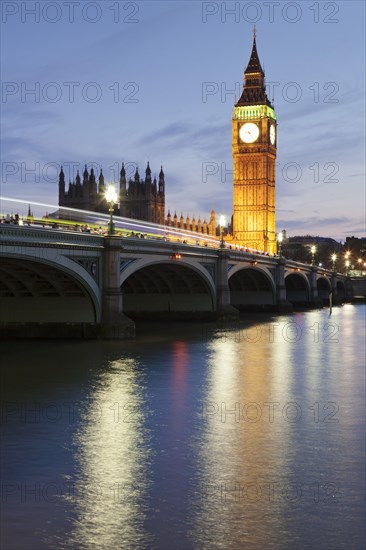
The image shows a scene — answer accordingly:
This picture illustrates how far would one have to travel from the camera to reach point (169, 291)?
69000 mm

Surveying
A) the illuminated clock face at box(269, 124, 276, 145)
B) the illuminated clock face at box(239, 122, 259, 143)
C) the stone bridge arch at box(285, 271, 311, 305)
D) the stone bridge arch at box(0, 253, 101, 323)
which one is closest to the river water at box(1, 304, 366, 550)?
the stone bridge arch at box(0, 253, 101, 323)

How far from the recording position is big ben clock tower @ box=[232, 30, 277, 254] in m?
152

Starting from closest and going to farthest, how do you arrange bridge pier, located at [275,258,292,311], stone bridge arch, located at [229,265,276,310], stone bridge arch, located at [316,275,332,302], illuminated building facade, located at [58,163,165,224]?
stone bridge arch, located at [229,265,276,310]
bridge pier, located at [275,258,292,311]
stone bridge arch, located at [316,275,332,302]
illuminated building facade, located at [58,163,165,224]

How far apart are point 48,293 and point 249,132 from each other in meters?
113

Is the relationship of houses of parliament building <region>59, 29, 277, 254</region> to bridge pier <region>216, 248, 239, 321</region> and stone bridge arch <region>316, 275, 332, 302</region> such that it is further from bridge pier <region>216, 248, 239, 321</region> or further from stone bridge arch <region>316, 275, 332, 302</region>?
bridge pier <region>216, 248, 239, 321</region>

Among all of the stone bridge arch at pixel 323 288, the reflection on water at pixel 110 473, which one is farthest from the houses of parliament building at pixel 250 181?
the reflection on water at pixel 110 473

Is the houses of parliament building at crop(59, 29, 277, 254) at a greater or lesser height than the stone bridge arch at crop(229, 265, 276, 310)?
greater

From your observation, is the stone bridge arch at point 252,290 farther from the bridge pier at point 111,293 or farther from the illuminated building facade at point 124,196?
the illuminated building facade at point 124,196

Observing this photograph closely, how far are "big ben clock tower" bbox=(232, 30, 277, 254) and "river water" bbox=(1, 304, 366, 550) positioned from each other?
11569cm

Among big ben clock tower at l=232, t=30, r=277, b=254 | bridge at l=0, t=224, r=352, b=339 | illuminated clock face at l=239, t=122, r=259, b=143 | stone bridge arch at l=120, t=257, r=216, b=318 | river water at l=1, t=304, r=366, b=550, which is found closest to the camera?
river water at l=1, t=304, r=366, b=550

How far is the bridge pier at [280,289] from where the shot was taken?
8744cm

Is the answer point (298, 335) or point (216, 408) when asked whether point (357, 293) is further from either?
point (216, 408)

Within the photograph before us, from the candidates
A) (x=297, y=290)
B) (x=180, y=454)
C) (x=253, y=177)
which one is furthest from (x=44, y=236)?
(x=253, y=177)

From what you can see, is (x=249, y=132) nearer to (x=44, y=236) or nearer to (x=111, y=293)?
(x=111, y=293)
